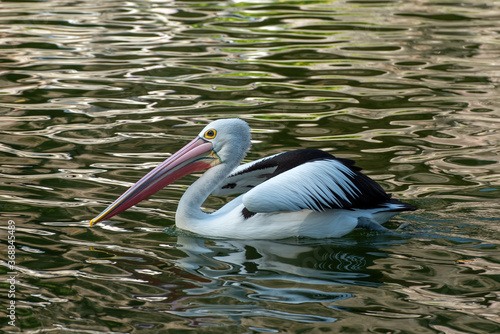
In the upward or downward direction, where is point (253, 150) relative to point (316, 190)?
downward

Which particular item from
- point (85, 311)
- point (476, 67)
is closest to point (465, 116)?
point (476, 67)

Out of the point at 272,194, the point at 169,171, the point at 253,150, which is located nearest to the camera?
the point at 272,194

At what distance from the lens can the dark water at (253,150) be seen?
13.4 feet

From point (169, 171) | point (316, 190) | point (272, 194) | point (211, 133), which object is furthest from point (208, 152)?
point (316, 190)

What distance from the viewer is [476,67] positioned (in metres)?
9.98

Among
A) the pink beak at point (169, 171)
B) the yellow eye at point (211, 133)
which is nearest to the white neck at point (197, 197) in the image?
the pink beak at point (169, 171)

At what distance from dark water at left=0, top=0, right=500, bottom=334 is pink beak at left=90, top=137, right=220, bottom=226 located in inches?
7.7

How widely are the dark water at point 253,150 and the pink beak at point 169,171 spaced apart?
0.65ft

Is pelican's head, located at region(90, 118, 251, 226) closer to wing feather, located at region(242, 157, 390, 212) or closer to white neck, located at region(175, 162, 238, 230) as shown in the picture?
white neck, located at region(175, 162, 238, 230)

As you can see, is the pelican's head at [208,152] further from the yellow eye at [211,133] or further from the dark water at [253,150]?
the dark water at [253,150]

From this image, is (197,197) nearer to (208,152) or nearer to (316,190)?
(208,152)

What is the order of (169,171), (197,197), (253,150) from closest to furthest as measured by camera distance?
(197,197) → (169,171) → (253,150)

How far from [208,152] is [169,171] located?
0.31 metres

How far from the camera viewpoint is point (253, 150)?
277 inches
